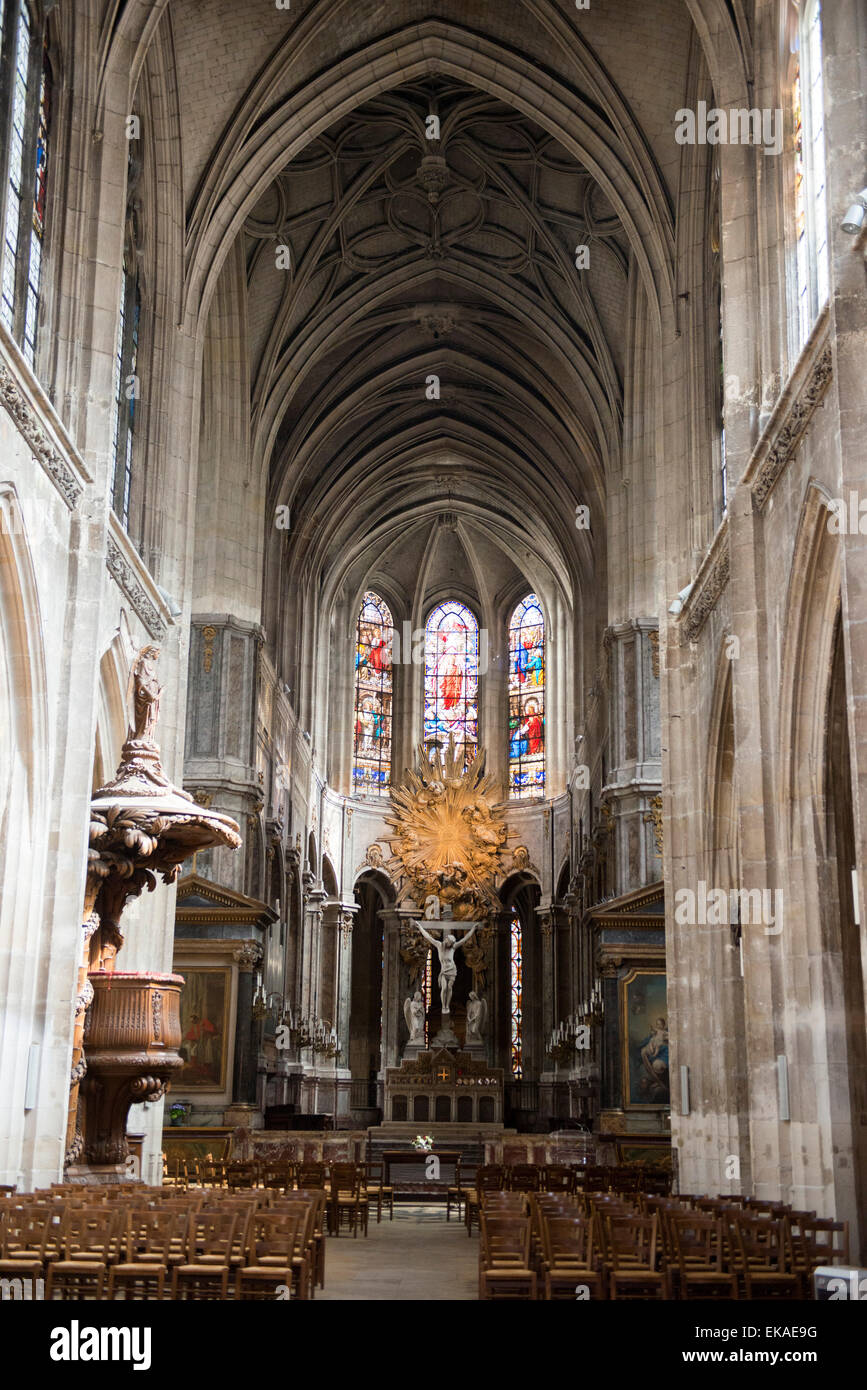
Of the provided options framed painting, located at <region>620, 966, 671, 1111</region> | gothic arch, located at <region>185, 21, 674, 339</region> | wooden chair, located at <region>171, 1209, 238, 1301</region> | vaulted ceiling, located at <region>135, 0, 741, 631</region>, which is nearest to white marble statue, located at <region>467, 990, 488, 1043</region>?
vaulted ceiling, located at <region>135, 0, 741, 631</region>

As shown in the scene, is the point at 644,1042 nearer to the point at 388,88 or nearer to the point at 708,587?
the point at 708,587

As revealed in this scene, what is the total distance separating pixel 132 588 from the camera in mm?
20156

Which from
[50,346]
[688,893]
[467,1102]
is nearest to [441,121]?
[50,346]

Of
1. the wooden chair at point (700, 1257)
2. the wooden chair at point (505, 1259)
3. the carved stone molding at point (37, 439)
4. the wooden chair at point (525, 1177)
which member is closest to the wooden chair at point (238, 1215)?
the wooden chair at point (505, 1259)

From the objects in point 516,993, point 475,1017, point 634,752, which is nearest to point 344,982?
point 475,1017

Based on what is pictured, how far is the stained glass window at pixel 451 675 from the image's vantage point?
48406mm

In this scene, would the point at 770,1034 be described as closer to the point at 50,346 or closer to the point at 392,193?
the point at 50,346

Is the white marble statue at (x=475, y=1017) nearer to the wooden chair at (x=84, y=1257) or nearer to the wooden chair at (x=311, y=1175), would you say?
the wooden chair at (x=311, y=1175)

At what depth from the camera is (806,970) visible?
14.3 meters

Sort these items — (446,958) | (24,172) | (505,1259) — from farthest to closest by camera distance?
(446,958), (24,172), (505,1259)

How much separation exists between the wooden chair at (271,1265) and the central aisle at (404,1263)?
1.60ft

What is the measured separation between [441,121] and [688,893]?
1715 cm

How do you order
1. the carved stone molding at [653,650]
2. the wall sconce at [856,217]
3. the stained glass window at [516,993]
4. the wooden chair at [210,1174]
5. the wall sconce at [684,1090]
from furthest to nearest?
the stained glass window at [516,993], the carved stone molding at [653,650], the wooden chair at [210,1174], the wall sconce at [684,1090], the wall sconce at [856,217]

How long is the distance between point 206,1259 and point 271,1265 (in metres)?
0.50
